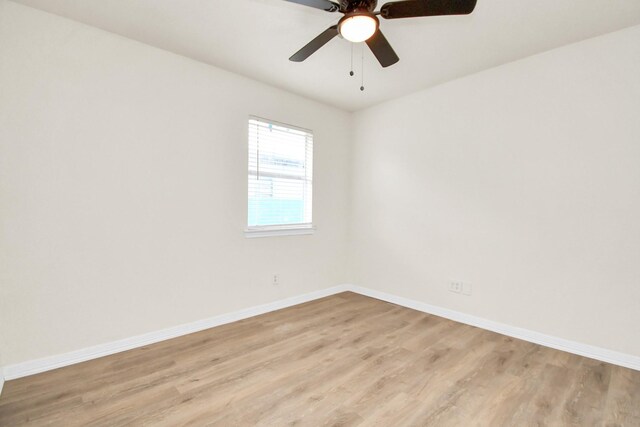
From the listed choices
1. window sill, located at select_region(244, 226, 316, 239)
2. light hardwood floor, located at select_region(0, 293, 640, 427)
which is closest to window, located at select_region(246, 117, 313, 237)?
window sill, located at select_region(244, 226, 316, 239)

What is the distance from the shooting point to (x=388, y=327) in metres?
2.97

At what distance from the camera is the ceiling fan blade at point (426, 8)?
1.53m

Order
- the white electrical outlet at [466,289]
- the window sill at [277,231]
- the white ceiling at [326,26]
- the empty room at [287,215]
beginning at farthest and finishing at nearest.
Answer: the window sill at [277,231] < the white electrical outlet at [466,289] < the white ceiling at [326,26] < the empty room at [287,215]

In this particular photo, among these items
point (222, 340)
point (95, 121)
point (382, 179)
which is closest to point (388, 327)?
point (222, 340)

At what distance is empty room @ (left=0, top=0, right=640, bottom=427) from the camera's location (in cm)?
192

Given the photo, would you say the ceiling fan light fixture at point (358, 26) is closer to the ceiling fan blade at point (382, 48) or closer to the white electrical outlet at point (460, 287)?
the ceiling fan blade at point (382, 48)

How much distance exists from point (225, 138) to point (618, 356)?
148 inches

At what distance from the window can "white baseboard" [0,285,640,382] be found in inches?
33.6

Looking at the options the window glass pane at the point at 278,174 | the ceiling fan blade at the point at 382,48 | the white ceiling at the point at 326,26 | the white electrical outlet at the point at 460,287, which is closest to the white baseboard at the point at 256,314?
the white electrical outlet at the point at 460,287

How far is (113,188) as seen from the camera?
2391 millimetres

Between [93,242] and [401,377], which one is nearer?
[401,377]

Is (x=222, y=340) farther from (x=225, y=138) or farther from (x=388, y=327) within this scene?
(x=225, y=138)

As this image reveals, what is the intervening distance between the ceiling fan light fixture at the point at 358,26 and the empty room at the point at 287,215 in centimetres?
1

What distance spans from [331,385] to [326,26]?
255cm
